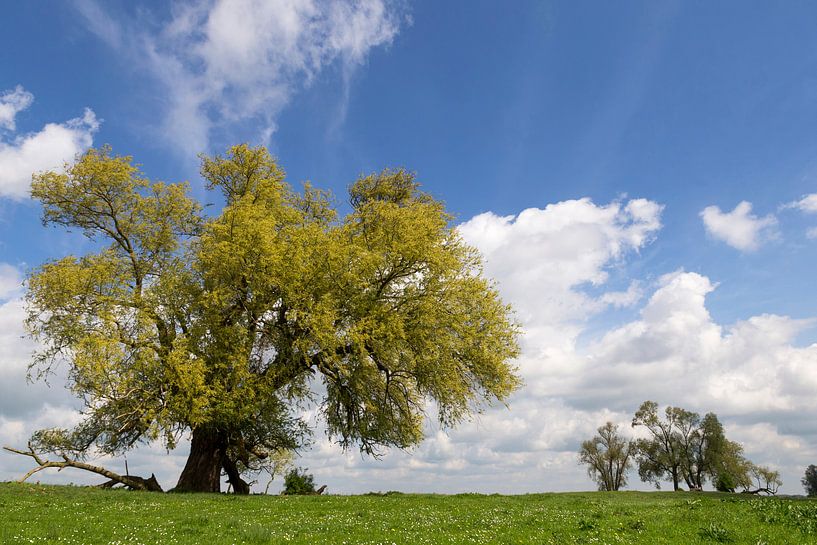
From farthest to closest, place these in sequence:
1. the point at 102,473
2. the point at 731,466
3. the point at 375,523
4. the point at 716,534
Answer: the point at 731,466 < the point at 102,473 < the point at 375,523 < the point at 716,534

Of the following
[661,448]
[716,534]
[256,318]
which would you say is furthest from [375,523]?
[661,448]

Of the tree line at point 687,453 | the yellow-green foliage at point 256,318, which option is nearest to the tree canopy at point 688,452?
the tree line at point 687,453

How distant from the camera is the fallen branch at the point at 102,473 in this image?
93.4 feet

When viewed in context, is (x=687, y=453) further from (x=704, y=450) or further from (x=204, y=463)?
(x=204, y=463)

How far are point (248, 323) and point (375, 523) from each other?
18.6 metres

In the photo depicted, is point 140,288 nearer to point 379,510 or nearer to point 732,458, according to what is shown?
point 379,510

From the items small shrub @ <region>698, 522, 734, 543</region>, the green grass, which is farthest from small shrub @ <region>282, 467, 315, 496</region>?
small shrub @ <region>698, 522, 734, 543</region>

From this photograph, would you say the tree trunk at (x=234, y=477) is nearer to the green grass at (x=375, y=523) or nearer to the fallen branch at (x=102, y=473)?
the fallen branch at (x=102, y=473)

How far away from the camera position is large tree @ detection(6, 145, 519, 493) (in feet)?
94.9

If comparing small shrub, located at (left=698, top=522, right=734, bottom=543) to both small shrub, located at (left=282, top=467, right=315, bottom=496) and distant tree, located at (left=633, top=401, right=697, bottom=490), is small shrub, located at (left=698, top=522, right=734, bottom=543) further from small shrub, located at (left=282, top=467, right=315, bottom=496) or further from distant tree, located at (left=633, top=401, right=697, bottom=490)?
distant tree, located at (left=633, top=401, right=697, bottom=490)

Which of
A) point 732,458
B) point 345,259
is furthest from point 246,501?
point 732,458

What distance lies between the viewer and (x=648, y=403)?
237 ft

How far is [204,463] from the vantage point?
33062mm

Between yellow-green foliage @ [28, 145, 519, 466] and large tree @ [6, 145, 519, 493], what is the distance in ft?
0.34
